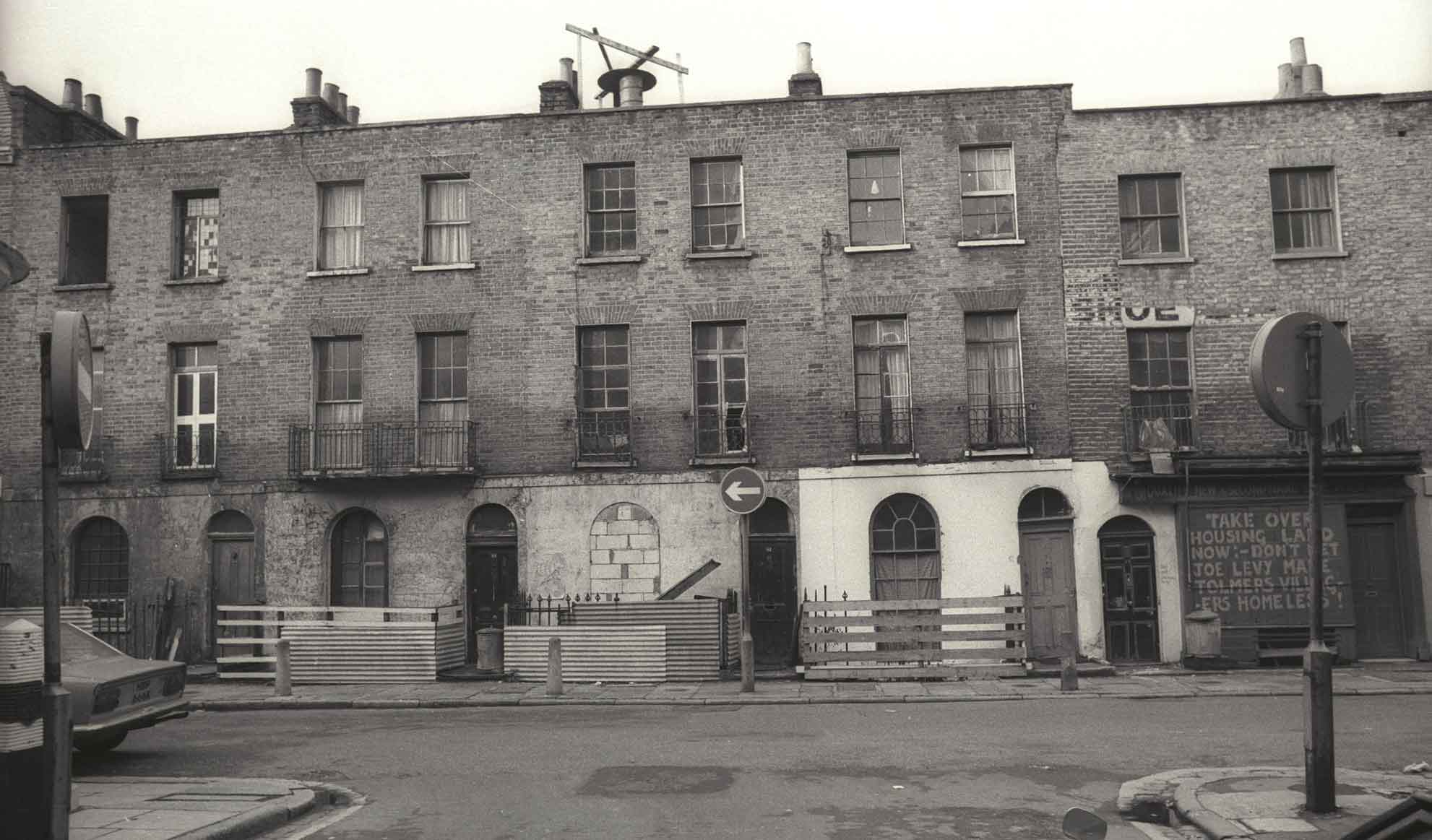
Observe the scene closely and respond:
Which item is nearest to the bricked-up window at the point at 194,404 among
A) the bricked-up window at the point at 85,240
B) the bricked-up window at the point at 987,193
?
the bricked-up window at the point at 85,240

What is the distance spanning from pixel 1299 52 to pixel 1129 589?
11271 millimetres

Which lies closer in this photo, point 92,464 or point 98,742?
point 98,742

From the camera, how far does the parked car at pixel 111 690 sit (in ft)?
35.6

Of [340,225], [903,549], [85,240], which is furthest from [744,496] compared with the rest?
[85,240]

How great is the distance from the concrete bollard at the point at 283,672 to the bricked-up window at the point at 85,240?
10.1 metres

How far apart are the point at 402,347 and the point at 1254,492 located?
15089 mm

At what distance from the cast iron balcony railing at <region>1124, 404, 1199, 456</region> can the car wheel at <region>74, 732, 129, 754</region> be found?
1583cm

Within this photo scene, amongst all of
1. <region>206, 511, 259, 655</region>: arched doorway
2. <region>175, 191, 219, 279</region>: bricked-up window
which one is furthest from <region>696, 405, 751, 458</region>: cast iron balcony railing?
<region>175, 191, 219, 279</region>: bricked-up window

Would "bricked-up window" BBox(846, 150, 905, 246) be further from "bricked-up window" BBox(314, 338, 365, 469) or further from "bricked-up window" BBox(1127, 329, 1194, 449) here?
"bricked-up window" BBox(314, 338, 365, 469)

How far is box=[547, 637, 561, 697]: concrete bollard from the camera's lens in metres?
17.0

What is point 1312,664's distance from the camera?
7906 mm

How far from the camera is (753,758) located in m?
11.2

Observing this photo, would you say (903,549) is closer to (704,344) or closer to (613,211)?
(704,344)

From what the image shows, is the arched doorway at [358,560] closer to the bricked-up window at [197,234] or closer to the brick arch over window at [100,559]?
the brick arch over window at [100,559]
